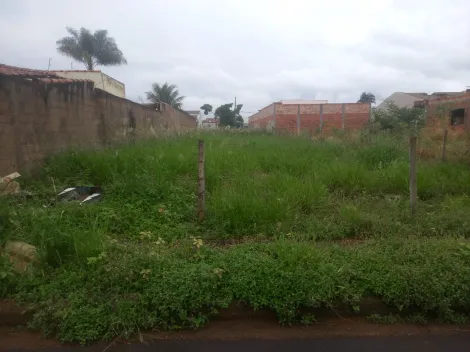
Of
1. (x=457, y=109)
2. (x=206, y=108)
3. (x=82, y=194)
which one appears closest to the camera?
(x=82, y=194)

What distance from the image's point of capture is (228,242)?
3621 mm

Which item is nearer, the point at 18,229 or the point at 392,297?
the point at 392,297

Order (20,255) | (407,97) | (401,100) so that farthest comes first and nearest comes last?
(401,100) → (407,97) → (20,255)

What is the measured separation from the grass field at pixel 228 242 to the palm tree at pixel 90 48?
19039 millimetres

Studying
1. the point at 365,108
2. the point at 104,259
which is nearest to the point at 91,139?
the point at 104,259

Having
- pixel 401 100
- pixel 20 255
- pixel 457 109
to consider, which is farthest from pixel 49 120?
pixel 401 100

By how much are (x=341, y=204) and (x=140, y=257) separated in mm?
2666

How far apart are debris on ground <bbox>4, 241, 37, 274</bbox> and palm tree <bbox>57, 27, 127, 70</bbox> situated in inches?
855

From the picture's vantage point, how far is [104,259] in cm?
292

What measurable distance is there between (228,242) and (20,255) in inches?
78.2

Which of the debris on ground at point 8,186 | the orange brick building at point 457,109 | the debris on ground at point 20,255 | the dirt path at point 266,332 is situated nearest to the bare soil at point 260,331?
the dirt path at point 266,332

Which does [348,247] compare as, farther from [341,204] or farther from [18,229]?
[18,229]

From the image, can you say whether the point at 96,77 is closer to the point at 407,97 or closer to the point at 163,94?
the point at 163,94

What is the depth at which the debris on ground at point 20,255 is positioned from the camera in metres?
2.97
